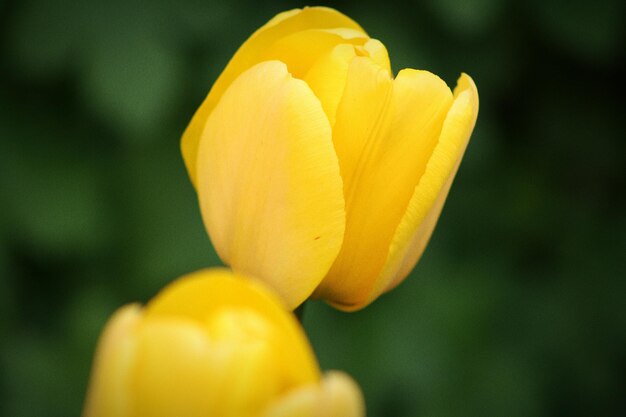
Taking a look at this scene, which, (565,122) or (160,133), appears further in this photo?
(565,122)

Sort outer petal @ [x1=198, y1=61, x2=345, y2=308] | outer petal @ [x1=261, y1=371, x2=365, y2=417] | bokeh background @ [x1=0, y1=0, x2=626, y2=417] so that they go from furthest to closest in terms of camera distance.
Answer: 1. bokeh background @ [x1=0, y1=0, x2=626, y2=417]
2. outer petal @ [x1=198, y1=61, x2=345, y2=308]
3. outer petal @ [x1=261, y1=371, x2=365, y2=417]

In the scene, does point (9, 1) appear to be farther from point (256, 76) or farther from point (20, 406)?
point (256, 76)

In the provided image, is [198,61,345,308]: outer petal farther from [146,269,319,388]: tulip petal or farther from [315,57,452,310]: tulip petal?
[146,269,319,388]: tulip petal

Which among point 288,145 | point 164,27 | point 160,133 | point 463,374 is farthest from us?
point 463,374

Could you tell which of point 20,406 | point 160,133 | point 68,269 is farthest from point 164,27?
point 20,406

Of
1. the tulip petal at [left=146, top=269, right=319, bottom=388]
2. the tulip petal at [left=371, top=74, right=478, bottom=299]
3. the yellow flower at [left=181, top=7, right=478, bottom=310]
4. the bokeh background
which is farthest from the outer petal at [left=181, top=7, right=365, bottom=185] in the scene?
the bokeh background

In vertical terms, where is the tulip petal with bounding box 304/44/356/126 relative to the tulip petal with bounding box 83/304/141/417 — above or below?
above

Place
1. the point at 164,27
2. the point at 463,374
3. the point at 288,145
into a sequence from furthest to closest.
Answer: the point at 463,374, the point at 164,27, the point at 288,145

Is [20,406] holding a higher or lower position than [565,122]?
lower
